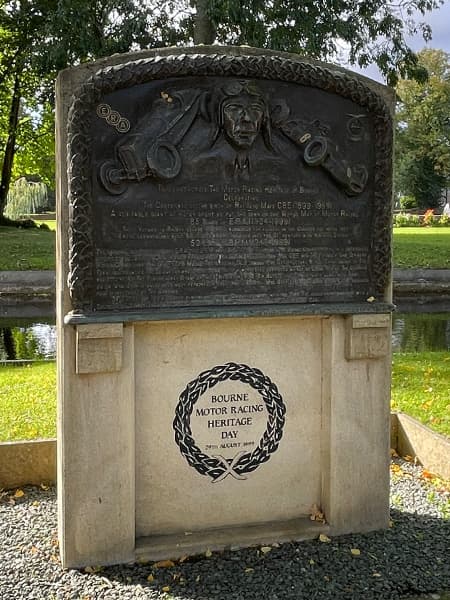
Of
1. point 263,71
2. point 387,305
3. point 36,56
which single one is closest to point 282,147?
point 263,71

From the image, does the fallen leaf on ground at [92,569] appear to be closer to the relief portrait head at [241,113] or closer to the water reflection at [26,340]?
the relief portrait head at [241,113]

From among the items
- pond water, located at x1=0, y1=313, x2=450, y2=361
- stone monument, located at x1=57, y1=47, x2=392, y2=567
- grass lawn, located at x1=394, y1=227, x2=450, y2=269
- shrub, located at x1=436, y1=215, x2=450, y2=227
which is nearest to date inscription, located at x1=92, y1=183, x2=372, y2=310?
stone monument, located at x1=57, y1=47, x2=392, y2=567

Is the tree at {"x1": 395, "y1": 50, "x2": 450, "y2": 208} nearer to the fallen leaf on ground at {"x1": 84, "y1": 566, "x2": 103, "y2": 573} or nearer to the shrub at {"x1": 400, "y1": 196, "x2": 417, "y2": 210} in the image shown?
the shrub at {"x1": 400, "y1": 196, "x2": 417, "y2": 210}

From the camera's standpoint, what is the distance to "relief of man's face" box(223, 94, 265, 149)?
4438mm

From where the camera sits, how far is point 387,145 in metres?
4.85

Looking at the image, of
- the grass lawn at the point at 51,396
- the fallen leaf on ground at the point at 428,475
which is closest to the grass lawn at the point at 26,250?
the grass lawn at the point at 51,396

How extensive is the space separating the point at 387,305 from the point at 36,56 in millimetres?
16751

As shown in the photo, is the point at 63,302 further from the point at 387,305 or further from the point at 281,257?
the point at 387,305

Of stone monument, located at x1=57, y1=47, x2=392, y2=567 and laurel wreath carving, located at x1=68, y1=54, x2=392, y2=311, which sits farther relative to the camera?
stone monument, located at x1=57, y1=47, x2=392, y2=567

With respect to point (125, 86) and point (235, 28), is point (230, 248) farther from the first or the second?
point (235, 28)

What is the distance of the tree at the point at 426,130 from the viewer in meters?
60.1

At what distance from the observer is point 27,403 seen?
25.1ft

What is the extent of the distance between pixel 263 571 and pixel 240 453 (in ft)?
2.58

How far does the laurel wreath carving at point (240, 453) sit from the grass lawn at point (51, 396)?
230 cm
